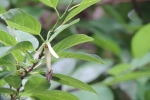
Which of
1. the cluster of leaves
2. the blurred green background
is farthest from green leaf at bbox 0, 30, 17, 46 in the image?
the blurred green background

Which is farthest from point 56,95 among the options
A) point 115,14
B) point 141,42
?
point 115,14

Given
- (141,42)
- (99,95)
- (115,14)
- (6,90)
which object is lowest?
(6,90)

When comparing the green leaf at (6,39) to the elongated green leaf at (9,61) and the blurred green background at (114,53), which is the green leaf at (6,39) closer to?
the elongated green leaf at (9,61)

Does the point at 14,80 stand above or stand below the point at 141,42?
below

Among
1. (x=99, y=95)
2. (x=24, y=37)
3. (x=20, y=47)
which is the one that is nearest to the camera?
(x=20, y=47)

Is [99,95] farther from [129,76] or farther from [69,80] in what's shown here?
[69,80]

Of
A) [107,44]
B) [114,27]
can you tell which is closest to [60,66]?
[107,44]

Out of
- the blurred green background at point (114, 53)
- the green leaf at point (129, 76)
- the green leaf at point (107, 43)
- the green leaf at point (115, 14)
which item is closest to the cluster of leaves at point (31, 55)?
the blurred green background at point (114, 53)
